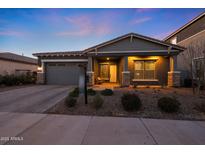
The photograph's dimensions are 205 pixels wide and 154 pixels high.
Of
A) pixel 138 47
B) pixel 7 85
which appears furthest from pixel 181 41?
pixel 7 85

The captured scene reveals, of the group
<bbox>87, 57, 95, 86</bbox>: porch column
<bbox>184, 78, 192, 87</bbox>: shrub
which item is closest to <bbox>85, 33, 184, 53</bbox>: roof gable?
<bbox>87, 57, 95, 86</bbox>: porch column

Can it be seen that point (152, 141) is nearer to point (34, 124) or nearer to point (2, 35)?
point (34, 124)

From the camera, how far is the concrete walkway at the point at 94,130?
3.14 meters

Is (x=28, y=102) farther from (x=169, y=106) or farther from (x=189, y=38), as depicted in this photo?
(x=189, y=38)

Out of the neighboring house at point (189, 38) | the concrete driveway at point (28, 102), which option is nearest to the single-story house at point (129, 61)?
the neighboring house at point (189, 38)

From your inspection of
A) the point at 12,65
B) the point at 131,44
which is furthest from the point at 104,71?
the point at 12,65

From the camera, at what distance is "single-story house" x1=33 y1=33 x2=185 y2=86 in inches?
475

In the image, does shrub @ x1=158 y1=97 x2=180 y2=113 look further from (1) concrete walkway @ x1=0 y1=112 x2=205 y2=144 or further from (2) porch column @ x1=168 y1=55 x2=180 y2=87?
(2) porch column @ x1=168 y1=55 x2=180 y2=87

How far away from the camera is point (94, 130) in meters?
3.68

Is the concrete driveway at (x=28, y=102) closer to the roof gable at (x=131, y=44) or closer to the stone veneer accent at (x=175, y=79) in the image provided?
the roof gable at (x=131, y=44)

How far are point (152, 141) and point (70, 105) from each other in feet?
12.4

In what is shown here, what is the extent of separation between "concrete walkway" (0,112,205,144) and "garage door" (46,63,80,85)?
1067 cm

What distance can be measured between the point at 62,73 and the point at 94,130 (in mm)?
12820
